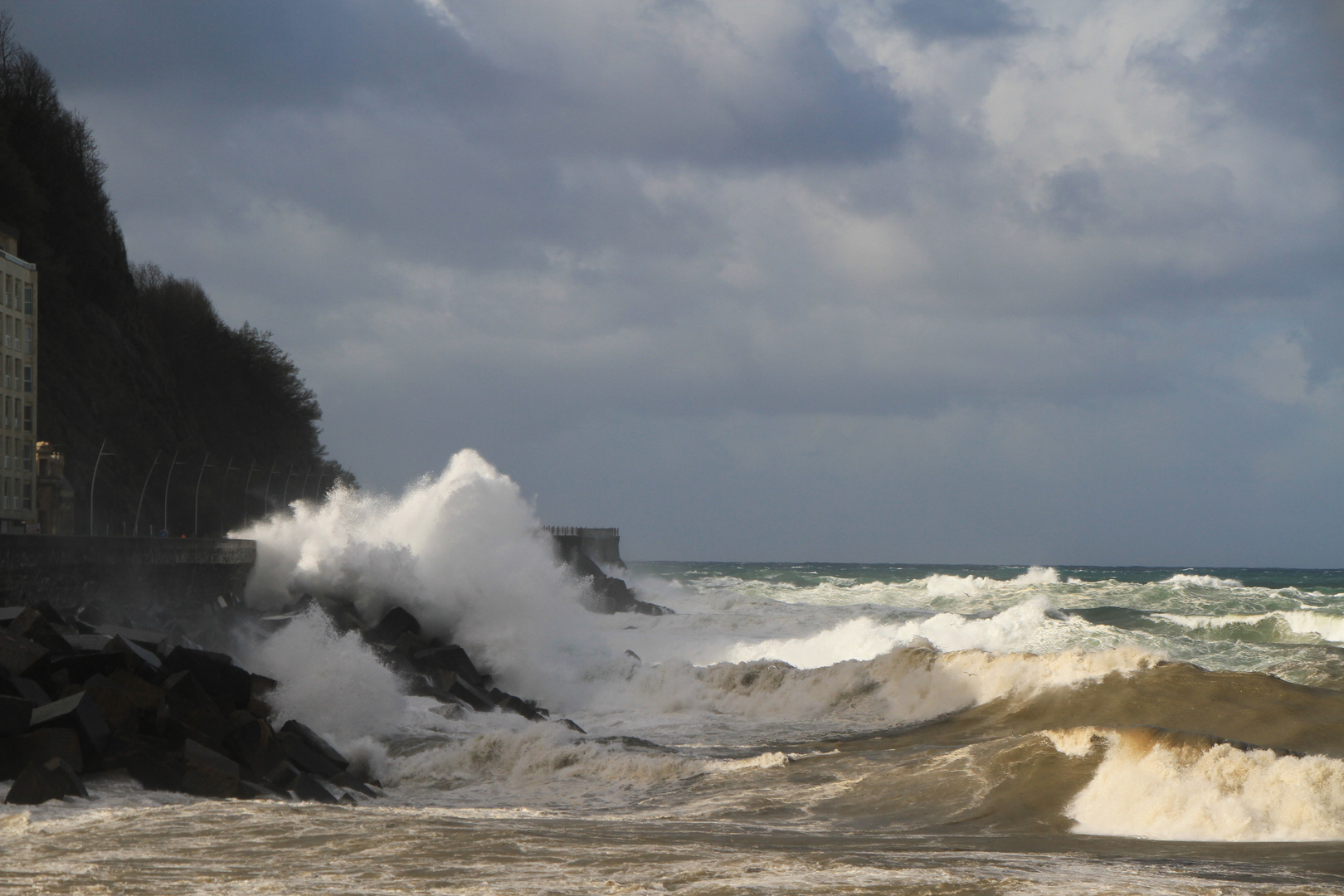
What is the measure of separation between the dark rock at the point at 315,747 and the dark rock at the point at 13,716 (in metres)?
2.52

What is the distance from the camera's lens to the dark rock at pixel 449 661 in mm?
17891

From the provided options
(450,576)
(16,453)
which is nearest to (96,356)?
(16,453)

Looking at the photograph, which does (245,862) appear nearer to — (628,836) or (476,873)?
(476,873)

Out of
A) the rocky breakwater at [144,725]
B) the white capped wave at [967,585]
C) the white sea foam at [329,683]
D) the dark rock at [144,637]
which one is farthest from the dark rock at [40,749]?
the white capped wave at [967,585]

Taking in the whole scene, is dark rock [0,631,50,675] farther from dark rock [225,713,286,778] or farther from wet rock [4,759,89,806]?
wet rock [4,759,89,806]

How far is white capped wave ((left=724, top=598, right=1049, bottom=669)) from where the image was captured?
2608cm

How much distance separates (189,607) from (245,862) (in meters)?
14.1

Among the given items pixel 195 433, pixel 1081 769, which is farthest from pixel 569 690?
pixel 195 433

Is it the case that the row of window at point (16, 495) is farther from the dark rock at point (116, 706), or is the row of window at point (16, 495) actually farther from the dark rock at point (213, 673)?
the dark rock at point (116, 706)

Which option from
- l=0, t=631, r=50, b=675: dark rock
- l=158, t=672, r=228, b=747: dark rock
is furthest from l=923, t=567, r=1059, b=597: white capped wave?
l=0, t=631, r=50, b=675: dark rock

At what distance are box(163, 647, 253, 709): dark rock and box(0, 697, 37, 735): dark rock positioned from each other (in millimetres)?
2385

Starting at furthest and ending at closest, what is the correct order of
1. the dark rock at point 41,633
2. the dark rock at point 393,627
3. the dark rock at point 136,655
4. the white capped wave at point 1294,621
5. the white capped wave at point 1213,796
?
the white capped wave at point 1294,621 → the dark rock at point 393,627 → the dark rock at point 41,633 → the dark rock at point 136,655 → the white capped wave at point 1213,796

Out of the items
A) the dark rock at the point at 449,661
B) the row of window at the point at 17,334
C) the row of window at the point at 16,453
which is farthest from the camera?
the row of window at the point at 17,334

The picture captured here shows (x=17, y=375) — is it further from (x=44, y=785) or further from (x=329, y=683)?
(x=44, y=785)
